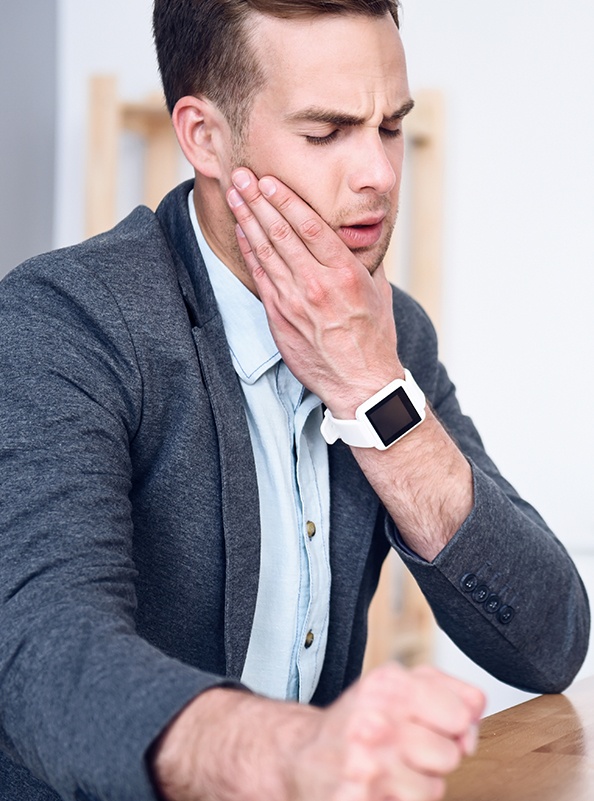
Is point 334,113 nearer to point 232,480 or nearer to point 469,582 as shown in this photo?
point 232,480

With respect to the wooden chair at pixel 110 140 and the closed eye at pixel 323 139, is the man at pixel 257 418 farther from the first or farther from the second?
the wooden chair at pixel 110 140

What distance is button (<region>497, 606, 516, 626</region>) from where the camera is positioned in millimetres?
1193

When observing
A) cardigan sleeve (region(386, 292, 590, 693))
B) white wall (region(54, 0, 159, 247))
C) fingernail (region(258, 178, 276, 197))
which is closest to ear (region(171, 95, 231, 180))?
fingernail (region(258, 178, 276, 197))

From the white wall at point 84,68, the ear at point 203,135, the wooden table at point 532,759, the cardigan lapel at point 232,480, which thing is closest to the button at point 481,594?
the wooden table at point 532,759

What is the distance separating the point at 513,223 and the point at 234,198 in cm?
148

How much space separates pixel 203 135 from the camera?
1357 millimetres

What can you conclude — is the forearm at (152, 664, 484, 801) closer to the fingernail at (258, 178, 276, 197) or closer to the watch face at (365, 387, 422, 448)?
the watch face at (365, 387, 422, 448)

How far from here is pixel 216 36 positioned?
1.32 metres

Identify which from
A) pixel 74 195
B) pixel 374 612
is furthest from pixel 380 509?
pixel 74 195

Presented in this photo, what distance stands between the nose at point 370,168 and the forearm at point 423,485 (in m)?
0.28

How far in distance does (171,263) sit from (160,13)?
41cm

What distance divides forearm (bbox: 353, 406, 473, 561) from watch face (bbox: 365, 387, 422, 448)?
0.8 inches

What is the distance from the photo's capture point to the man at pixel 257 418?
0.94 meters

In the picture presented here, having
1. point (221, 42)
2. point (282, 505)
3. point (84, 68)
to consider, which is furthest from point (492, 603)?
point (84, 68)
